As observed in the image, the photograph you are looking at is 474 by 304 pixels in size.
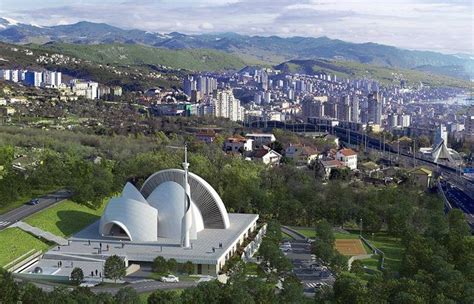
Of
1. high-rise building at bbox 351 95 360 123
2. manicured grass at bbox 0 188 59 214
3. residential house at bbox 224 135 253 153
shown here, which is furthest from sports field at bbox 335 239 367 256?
high-rise building at bbox 351 95 360 123

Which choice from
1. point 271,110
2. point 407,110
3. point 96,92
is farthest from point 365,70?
point 96,92

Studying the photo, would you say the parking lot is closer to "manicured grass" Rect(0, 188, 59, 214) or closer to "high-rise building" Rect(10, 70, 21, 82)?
"manicured grass" Rect(0, 188, 59, 214)

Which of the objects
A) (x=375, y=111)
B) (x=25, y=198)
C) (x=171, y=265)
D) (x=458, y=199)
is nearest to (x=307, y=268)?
(x=171, y=265)

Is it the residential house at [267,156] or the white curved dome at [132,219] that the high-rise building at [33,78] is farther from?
the white curved dome at [132,219]

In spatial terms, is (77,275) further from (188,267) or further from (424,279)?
(424,279)

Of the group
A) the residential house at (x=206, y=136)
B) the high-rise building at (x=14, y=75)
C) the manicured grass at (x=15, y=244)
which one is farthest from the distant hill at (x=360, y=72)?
the manicured grass at (x=15, y=244)
